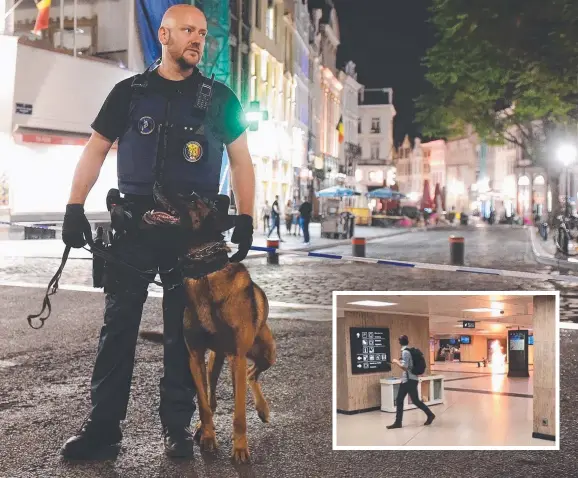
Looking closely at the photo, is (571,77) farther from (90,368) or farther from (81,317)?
(90,368)

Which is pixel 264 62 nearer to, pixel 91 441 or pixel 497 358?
pixel 91 441

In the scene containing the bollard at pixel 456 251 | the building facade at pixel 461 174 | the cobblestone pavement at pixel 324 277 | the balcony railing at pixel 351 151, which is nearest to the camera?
the cobblestone pavement at pixel 324 277

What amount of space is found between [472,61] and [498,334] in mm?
27822

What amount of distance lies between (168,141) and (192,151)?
115 millimetres

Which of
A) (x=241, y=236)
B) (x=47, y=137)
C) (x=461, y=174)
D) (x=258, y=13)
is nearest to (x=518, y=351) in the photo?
(x=241, y=236)

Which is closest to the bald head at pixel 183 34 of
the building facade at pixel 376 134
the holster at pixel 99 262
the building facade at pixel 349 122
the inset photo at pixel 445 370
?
the holster at pixel 99 262

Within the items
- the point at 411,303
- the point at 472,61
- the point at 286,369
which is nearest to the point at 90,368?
the point at 286,369

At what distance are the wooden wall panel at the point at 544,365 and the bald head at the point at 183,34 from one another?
70.0 inches

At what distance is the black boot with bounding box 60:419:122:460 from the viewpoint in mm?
3996

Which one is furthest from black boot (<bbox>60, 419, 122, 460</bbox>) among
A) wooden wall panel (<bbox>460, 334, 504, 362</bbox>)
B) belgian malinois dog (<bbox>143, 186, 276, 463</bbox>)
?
wooden wall panel (<bbox>460, 334, 504, 362</bbox>)

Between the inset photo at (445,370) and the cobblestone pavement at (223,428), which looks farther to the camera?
the cobblestone pavement at (223,428)

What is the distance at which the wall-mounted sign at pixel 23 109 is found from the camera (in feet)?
78.4

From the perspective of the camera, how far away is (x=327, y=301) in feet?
38.1

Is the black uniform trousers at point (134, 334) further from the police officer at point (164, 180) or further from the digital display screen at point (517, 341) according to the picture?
the digital display screen at point (517, 341)
